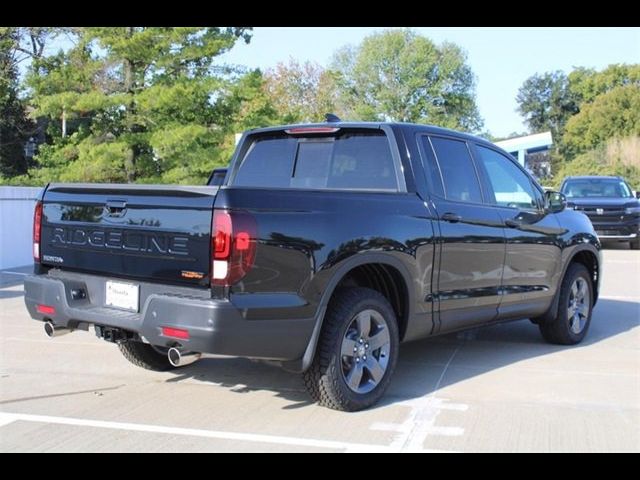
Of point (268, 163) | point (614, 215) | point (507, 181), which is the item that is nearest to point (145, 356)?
point (268, 163)

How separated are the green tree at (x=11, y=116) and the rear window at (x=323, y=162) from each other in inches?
945

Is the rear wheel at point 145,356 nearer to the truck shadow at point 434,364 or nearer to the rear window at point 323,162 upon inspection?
the truck shadow at point 434,364

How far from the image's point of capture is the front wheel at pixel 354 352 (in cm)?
473

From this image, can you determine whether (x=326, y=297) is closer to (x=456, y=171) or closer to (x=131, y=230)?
(x=131, y=230)

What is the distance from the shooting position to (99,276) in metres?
4.83

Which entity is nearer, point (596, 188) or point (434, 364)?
point (434, 364)

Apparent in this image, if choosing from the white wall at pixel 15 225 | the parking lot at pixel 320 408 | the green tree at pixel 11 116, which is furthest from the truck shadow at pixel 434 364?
the green tree at pixel 11 116

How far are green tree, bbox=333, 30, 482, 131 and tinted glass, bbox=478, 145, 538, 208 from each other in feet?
187

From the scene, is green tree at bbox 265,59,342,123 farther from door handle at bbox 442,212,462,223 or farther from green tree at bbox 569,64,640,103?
door handle at bbox 442,212,462,223

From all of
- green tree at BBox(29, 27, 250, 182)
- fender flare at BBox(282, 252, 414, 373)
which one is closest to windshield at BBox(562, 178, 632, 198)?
green tree at BBox(29, 27, 250, 182)

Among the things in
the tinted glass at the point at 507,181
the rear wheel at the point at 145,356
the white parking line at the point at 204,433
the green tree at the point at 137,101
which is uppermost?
the green tree at the point at 137,101

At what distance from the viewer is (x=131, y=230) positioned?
462cm

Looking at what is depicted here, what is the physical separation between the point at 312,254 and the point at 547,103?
85.4m
